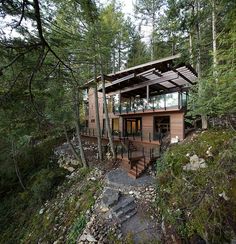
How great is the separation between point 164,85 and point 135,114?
342cm

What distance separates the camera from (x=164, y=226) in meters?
6.43

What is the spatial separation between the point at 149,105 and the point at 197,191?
1092 centimetres

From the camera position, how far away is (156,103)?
43.6ft

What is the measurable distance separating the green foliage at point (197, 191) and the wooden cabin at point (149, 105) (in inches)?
107

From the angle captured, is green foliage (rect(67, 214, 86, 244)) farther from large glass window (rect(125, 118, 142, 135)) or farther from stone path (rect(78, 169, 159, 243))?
large glass window (rect(125, 118, 142, 135))

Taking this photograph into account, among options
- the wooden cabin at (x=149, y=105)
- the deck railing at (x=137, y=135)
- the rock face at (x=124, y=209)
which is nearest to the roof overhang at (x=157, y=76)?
the wooden cabin at (x=149, y=105)

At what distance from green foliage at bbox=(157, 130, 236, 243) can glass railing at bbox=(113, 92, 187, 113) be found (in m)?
3.13

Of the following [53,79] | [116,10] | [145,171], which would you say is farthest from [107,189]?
[116,10]

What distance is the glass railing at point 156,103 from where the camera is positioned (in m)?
11.6

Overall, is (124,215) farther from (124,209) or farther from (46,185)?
(46,185)

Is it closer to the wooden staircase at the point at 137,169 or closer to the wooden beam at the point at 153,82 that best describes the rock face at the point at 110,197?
the wooden staircase at the point at 137,169

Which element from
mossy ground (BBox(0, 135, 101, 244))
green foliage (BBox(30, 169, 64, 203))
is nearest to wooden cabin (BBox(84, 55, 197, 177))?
mossy ground (BBox(0, 135, 101, 244))

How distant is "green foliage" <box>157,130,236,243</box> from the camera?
158 inches

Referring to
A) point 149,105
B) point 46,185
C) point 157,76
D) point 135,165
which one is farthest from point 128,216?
point 157,76
